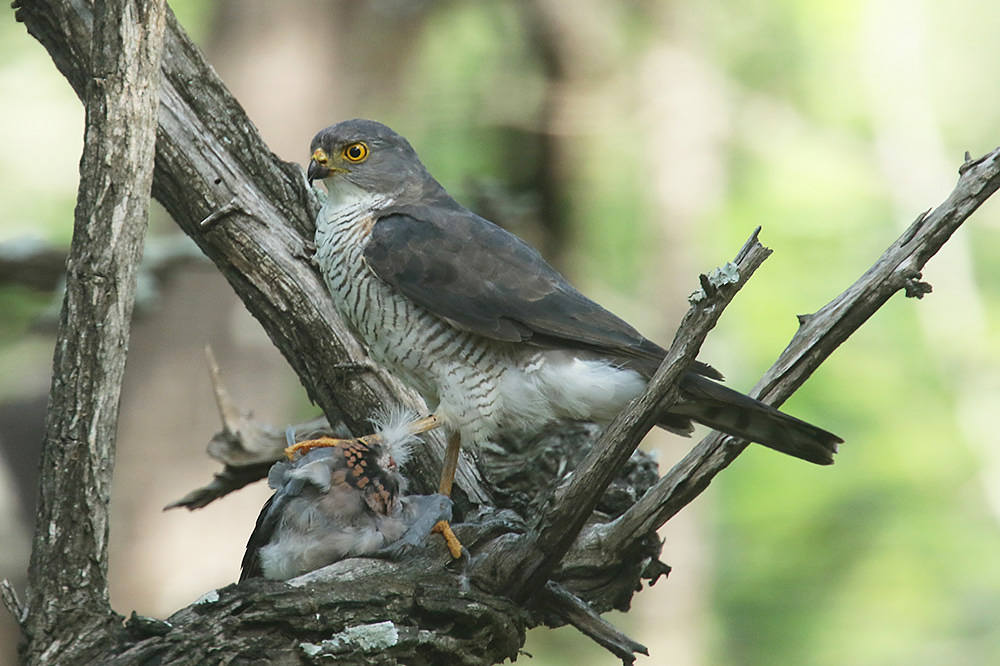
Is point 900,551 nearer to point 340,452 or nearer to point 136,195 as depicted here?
point 340,452

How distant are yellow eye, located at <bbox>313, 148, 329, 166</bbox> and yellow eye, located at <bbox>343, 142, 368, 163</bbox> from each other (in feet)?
0.28

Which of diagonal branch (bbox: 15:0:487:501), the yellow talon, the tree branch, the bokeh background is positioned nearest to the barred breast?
diagonal branch (bbox: 15:0:487:501)

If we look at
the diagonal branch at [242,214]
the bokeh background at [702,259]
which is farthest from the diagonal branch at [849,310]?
the bokeh background at [702,259]

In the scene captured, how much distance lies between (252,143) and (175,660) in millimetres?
2157

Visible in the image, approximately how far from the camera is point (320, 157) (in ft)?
12.9

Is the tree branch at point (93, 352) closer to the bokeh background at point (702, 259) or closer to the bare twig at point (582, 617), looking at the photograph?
the bare twig at point (582, 617)

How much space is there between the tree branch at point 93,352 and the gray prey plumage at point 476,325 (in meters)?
1.15

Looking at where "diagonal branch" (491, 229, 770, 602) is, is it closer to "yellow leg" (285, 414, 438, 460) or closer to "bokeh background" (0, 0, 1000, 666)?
"yellow leg" (285, 414, 438, 460)

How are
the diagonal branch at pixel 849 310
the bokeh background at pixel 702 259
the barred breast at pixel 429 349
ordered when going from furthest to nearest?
the bokeh background at pixel 702 259 → the barred breast at pixel 429 349 → the diagonal branch at pixel 849 310

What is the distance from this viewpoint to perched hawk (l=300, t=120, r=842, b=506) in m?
3.37

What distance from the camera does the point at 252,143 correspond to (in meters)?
3.89

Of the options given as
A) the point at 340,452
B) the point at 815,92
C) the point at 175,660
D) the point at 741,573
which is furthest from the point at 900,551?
the point at 175,660

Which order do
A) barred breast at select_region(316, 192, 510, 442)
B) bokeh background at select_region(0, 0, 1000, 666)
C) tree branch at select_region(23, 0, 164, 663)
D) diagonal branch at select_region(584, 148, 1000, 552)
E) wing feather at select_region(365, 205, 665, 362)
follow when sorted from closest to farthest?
tree branch at select_region(23, 0, 164, 663) < diagonal branch at select_region(584, 148, 1000, 552) < wing feather at select_region(365, 205, 665, 362) < barred breast at select_region(316, 192, 510, 442) < bokeh background at select_region(0, 0, 1000, 666)

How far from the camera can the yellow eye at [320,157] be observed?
3924 millimetres
